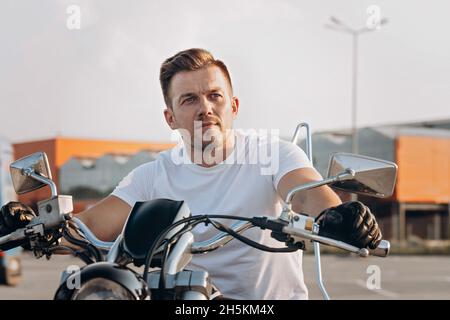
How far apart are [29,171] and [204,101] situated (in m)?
0.47

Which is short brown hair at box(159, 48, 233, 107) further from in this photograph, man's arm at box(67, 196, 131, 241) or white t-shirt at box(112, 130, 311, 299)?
man's arm at box(67, 196, 131, 241)

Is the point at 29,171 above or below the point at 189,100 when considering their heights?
below

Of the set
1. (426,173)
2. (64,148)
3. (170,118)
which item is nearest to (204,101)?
(170,118)

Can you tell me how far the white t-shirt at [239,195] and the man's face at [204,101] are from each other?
15 cm

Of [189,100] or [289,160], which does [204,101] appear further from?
[289,160]

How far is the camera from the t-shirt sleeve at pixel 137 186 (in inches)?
94.9

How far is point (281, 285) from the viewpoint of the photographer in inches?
86.1

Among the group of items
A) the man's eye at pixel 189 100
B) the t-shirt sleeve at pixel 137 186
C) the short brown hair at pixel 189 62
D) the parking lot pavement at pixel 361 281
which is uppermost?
the short brown hair at pixel 189 62

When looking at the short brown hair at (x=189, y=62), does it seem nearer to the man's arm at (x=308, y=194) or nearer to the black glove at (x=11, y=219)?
the man's arm at (x=308, y=194)

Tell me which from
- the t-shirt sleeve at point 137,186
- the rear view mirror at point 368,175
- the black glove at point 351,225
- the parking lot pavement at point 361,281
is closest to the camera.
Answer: the black glove at point 351,225

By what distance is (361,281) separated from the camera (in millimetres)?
15859

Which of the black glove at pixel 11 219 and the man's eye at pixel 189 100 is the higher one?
the man's eye at pixel 189 100

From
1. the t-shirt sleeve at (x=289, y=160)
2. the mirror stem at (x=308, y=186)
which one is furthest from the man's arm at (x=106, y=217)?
the mirror stem at (x=308, y=186)
